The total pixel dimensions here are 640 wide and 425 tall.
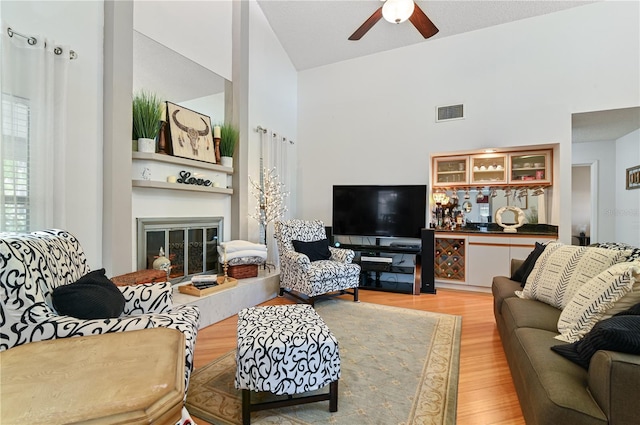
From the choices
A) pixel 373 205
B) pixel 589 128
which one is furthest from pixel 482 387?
pixel 589 128

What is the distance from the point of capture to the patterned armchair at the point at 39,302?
1.18 metres

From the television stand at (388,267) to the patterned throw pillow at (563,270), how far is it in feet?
5.78

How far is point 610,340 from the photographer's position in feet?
3.53

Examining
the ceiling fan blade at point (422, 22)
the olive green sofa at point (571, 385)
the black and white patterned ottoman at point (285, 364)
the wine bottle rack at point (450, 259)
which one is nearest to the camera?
the olive green sofa at point (571, 385)

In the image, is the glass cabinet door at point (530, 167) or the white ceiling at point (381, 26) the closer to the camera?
the white ceiling at point (381, 26)

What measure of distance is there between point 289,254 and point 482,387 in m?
2.19

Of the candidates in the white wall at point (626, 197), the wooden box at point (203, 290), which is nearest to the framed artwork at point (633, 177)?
the white wall at point (626, 197)

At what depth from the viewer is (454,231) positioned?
405 centimetres

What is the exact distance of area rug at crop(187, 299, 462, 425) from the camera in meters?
1.53

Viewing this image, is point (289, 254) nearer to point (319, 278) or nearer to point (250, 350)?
point (319, 278)

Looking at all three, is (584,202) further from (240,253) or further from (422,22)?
(240,253)

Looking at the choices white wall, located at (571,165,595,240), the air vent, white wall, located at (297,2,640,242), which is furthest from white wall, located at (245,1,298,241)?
white wall, located at (571,165,595,240)

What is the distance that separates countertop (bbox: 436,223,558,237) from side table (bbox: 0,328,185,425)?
3.93 metres

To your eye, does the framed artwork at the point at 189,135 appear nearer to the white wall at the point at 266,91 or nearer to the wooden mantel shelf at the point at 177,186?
the wooden mantel shelf at the point at 177,186
